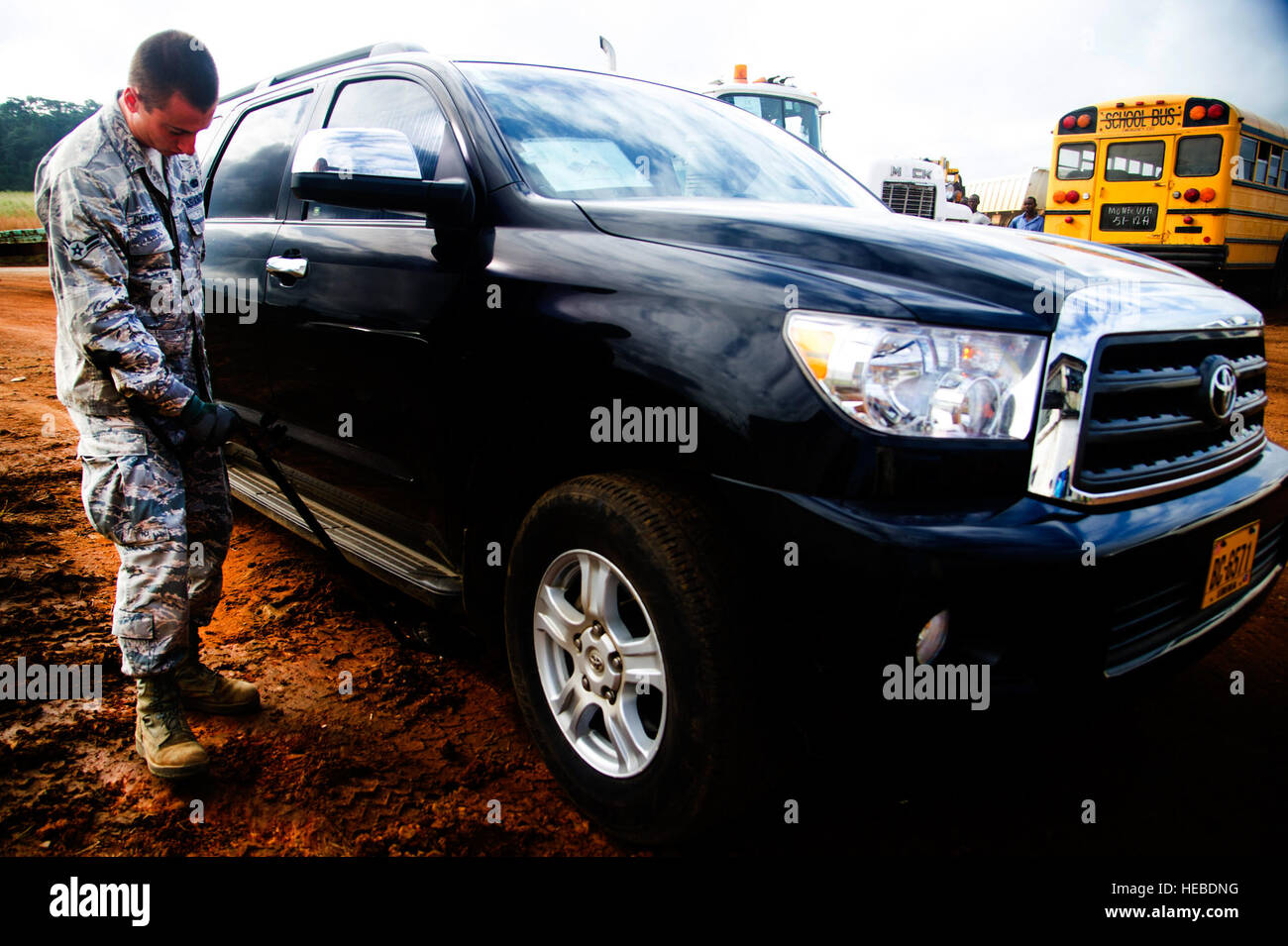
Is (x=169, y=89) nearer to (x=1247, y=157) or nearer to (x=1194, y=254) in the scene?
(x=1194, y=254)

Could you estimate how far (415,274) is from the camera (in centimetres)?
239

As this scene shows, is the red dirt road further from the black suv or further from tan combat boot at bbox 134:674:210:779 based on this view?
the black suv

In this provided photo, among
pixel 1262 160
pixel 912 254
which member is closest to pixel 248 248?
pixel 912 254

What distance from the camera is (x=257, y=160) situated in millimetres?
3439

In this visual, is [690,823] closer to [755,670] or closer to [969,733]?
[755,670]

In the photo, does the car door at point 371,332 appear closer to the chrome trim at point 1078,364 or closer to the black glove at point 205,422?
the black glove at point 205,422

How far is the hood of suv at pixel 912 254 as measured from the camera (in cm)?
172

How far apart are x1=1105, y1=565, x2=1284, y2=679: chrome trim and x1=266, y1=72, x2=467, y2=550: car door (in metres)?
1.75

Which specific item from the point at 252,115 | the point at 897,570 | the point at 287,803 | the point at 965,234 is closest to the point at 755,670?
the point at 897,570

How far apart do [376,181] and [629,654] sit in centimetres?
136

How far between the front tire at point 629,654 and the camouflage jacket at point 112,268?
1116mm

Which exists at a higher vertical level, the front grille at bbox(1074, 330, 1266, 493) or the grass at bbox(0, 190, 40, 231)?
the grass at bbox(0, 190, 40, 231)

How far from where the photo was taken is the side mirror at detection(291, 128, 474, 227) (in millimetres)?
2152

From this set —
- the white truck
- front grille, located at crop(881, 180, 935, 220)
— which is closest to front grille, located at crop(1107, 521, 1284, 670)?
the white truck
